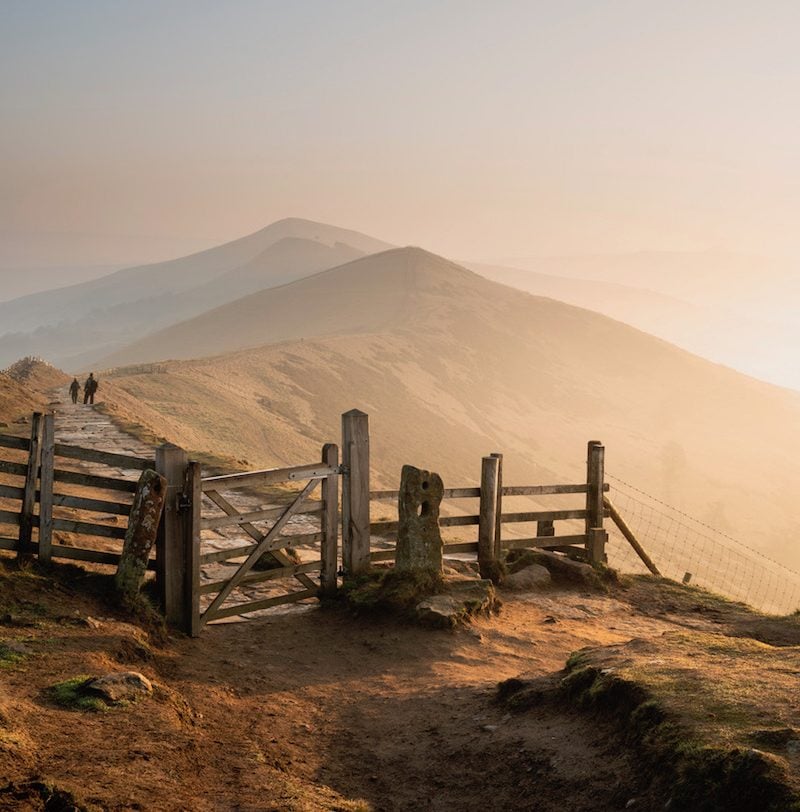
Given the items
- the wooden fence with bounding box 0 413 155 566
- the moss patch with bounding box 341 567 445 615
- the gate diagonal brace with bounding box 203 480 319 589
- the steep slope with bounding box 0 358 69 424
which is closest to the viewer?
the wooden fence with bounding box 0 413 155 566

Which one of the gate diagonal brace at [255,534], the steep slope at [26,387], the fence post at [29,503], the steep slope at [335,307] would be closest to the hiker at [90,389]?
the steep slope at [26,387]

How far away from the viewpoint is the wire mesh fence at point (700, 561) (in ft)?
161

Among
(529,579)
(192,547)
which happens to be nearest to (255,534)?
(192,547)

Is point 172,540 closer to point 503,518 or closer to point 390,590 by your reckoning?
point 390,590

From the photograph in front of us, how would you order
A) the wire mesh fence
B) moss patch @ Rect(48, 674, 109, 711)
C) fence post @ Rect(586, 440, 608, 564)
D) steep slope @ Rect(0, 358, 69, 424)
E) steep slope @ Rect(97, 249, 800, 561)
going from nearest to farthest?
moss patch @ Rect(48, 674, 109, 711)
fence post @ Rect(586, 440, 608, 564)
steep slope @ Rect(0, 358, 69, 424)
the wire mesh fence
steep slope @ Rect(97, 249, 800, 561)

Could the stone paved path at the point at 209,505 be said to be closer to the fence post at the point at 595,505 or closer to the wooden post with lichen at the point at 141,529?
the wooden post with lichen at the point at 141,529

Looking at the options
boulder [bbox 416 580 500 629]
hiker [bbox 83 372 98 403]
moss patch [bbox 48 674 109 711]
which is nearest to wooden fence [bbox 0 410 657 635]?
boulder [bbox 416 580 500 629]

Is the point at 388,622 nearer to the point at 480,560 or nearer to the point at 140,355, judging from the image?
A: the point at 480,560

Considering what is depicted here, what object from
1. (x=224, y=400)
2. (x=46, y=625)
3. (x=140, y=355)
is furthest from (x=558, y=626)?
(x=140, y=355)

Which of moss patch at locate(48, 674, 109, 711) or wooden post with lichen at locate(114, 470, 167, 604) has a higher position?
wooden post with lichen at locate(114, 470, 167, 604)

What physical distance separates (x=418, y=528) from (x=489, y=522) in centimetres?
188

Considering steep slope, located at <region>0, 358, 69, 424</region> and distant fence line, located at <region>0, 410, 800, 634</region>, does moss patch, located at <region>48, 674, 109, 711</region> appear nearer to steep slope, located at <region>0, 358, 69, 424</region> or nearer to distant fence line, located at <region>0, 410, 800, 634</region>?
distant fence line, located at <region>0, 410, 800, 634</region>

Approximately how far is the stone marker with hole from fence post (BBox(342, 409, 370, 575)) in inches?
22.7

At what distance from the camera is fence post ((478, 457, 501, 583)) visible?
12.4m
